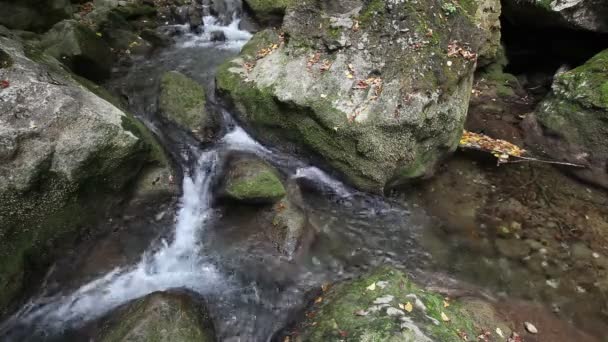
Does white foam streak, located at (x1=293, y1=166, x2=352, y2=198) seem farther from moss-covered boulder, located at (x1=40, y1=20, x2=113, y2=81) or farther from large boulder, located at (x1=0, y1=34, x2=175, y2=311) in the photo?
moss-covered boulder, located at (x1=40, y1=20, x2=113, y2=81)

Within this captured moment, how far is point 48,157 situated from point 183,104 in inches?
118

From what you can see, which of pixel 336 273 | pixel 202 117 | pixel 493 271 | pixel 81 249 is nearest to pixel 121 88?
pixel 202 117

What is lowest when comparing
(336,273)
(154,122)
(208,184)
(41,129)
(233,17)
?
(336,273)

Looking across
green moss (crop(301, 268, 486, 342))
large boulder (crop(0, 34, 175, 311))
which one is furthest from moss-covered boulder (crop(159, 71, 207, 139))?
green moss (crop(301, 268, 486, 342))

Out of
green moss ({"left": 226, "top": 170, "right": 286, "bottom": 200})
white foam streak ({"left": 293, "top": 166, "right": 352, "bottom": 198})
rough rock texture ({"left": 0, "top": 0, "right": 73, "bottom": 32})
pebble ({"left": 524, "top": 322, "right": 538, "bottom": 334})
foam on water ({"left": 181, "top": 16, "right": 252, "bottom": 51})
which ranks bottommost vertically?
pebble ({"left": 524, "top": 322, "right": 538, "bottom": 334})

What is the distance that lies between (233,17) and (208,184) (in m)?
6.93

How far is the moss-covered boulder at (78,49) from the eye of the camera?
750 cm

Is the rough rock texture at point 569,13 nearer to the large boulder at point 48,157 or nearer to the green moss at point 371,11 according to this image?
the green moss at point 371,11

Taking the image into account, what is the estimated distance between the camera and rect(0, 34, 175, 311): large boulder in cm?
450

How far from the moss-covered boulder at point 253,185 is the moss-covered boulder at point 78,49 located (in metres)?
3.99

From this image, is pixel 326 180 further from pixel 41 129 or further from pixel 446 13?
pixel 41 129

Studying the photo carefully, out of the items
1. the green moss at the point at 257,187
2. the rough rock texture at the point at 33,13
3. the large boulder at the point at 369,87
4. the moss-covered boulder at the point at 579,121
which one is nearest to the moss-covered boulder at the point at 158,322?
the green moss at the point at 257,187

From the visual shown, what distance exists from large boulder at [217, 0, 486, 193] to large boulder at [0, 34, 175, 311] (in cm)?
256

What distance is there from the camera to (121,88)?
8172 mm
